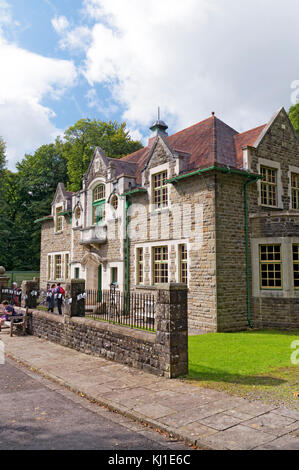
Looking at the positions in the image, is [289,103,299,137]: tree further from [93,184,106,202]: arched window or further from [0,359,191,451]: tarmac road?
[0,359,191,451]: tarmac road

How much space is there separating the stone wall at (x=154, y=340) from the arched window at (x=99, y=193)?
462 inches

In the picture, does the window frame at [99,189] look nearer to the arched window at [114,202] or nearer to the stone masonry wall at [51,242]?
the arched window at [114,202]

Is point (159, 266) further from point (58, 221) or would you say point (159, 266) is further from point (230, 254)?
point (58, 221)

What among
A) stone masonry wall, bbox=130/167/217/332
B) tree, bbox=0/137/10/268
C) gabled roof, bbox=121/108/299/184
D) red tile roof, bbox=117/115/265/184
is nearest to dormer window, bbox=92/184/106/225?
red tile roof, bbox=117/115/265/184

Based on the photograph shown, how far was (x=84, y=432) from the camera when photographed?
5.14 meters

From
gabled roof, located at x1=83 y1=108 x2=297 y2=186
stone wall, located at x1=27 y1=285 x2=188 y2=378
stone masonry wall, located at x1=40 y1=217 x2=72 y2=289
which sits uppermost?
gabled roof, located at x1=83 y1=108 x2=297 y2=186

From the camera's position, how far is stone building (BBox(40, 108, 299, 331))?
13984mm

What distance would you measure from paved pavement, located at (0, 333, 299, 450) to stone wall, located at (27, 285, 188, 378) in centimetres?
28

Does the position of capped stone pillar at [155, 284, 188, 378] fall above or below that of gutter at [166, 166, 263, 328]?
below

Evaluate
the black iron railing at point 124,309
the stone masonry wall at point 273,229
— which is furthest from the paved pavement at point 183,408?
the stone masonry wall at point 273,229

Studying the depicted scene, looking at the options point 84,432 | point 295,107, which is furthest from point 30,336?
point 295,107

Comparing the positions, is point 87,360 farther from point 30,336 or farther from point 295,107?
point 295,107

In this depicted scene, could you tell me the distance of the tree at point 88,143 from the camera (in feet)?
124

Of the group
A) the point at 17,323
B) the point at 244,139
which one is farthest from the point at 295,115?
the point at 17,323
